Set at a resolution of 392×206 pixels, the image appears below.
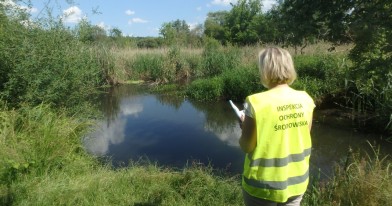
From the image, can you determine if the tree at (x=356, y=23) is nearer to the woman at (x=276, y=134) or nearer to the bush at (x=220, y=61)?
the woman at (x=276, y=134)

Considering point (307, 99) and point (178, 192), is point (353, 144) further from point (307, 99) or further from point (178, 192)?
point (307, 99)

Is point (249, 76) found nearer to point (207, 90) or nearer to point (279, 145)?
point (207, 90)

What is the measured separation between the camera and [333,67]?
12.8 meters

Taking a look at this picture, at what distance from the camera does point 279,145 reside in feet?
7.49

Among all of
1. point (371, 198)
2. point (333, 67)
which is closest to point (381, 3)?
point (371, 198)

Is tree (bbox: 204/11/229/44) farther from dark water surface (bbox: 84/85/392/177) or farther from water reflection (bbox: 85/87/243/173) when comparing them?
dark water surface (bbox: 84/85/392/177)

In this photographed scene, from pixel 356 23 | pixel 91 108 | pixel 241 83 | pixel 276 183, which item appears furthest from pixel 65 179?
pixel 241 83

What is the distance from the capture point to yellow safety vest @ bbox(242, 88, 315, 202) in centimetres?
222

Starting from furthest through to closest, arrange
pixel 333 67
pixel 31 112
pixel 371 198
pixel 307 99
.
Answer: pixel 333 67, pixel 31 112, pixel 371 198, pixel 307 99

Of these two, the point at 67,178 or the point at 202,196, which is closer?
the point at 202,196

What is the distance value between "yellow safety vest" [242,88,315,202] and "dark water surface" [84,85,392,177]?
4096 millimetres

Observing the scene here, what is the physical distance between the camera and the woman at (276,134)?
2.23m

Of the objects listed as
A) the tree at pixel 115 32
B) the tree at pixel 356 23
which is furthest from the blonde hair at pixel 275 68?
the tree at pixel 115 32

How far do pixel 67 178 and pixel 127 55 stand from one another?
59.6ft
